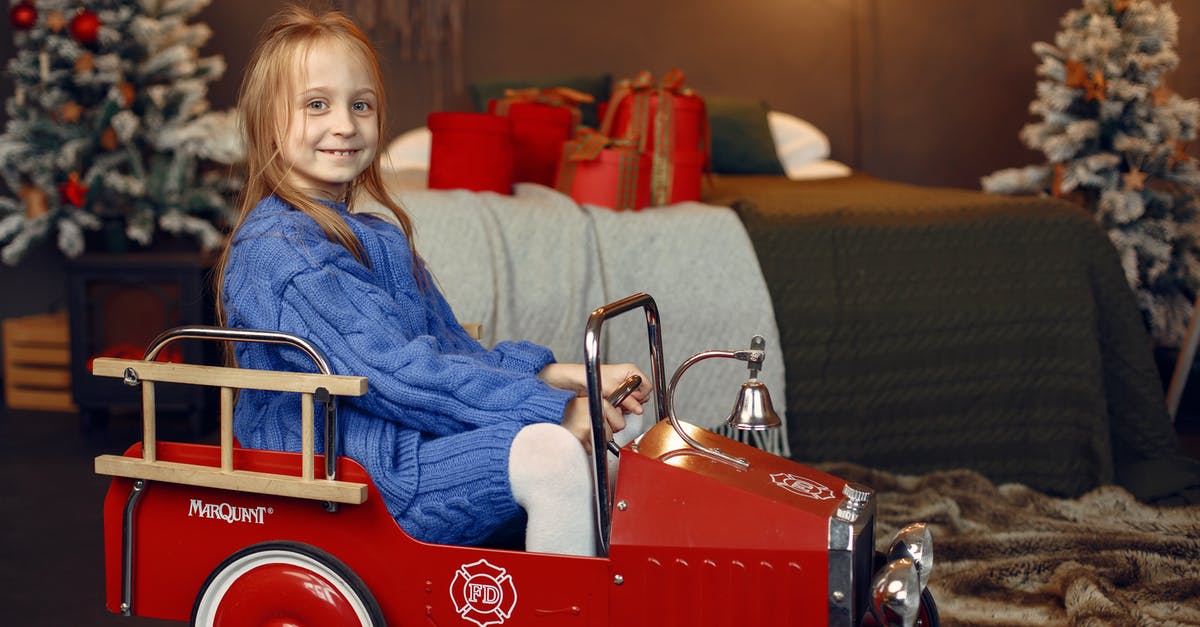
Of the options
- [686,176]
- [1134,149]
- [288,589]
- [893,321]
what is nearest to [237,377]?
[288,589]

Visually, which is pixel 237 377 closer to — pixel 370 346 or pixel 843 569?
pixel 370 346

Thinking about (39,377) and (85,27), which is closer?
(85,27)

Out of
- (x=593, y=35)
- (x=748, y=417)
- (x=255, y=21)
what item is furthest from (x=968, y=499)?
(x=255, y=21)

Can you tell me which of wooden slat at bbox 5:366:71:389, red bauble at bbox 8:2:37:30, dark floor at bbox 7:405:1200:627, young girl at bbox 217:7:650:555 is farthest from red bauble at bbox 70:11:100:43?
young girl at bbox 217:7:650:555

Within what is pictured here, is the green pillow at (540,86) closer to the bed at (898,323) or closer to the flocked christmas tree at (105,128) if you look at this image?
the flocked christmas tree at (105,128)

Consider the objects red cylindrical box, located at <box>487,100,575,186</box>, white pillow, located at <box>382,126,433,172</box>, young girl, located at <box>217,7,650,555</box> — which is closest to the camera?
young girl, located at <box>217,7,650,555</box>

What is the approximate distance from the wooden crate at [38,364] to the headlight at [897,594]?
3035mm

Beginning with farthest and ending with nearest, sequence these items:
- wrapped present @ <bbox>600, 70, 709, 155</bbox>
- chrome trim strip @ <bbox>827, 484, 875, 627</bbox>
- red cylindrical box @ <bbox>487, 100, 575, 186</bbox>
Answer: red cylindrical box @ <bbox>487, 100, 575, 186</bbox>
wrapped present @ <bbox>600, 70, 709, 155</bbox>
chrome trim strip @ <bbox>827, 484, 875, 627</bbox>

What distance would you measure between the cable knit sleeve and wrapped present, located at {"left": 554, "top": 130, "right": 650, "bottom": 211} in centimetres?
143

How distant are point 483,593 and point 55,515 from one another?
1618 mm

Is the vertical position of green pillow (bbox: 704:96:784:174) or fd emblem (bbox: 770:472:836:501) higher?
green pillow (bbox: 704:96:784:174)

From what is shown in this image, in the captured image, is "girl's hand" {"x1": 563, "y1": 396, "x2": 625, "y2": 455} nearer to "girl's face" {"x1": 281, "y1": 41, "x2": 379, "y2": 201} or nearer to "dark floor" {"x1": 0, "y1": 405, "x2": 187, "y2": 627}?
"girl's face" {"x1": 281, "y1": 41, "x2": 379, "y2": 201}

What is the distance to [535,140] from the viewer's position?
312 centimetres

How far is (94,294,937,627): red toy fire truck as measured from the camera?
48.3 inches
